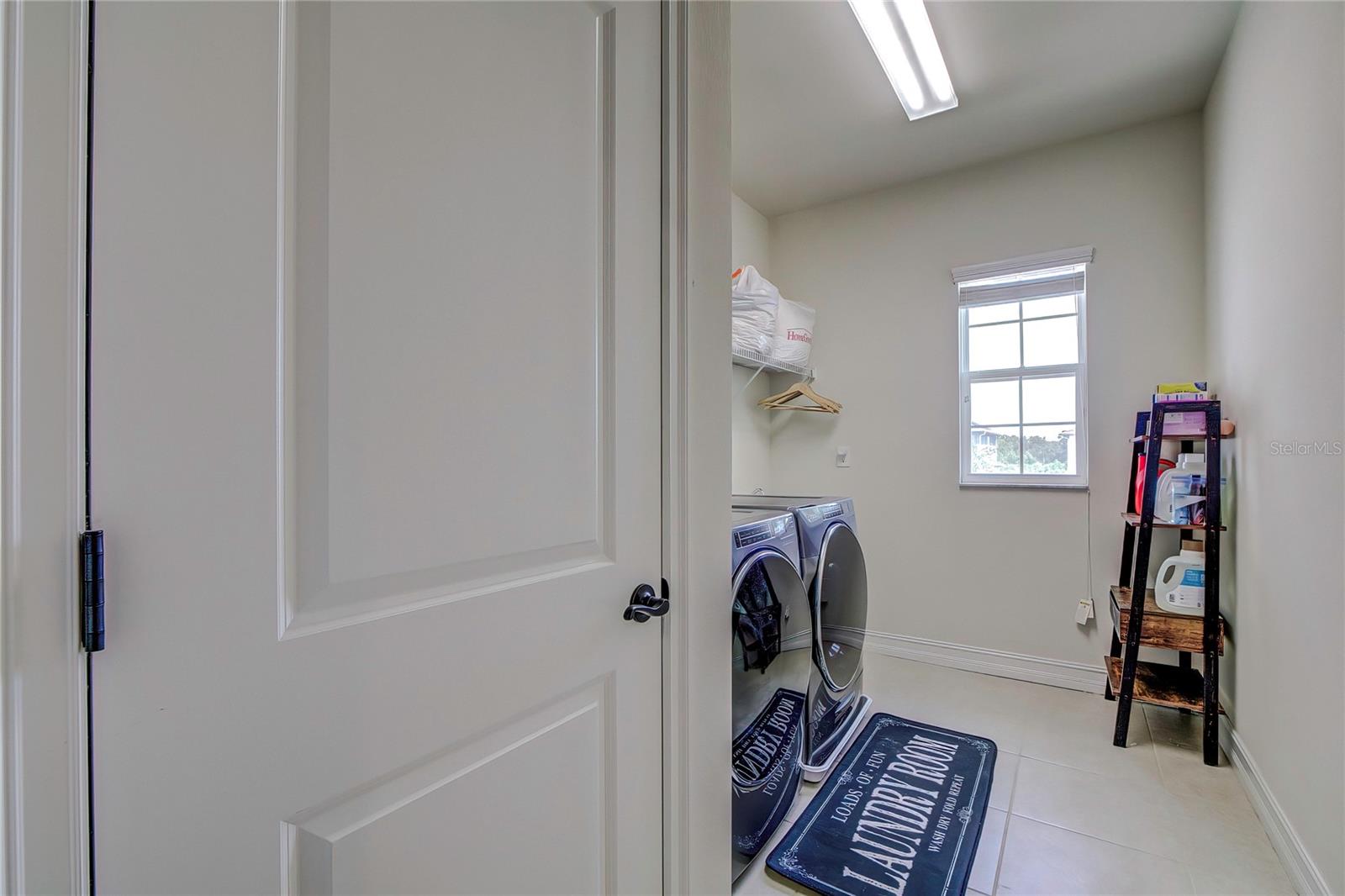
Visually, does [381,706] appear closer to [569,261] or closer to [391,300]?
[391,300]

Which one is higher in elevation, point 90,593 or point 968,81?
point 968,81

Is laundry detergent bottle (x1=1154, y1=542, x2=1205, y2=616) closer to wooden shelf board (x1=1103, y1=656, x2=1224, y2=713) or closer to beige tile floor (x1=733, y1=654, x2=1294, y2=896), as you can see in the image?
wooden shelf board (x1=1103, y1=656, x2=1224, y2=713)

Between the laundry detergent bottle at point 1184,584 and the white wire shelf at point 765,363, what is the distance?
6.19ft

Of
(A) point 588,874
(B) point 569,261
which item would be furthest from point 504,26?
(A) point 588,874

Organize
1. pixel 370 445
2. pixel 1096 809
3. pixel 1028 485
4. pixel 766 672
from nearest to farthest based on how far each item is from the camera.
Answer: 1. pixel 370 445
2. pixel 766 672
3. pixel 1096 809
4. pixel 1028 485

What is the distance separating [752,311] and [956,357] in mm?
1174

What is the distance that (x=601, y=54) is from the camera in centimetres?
93

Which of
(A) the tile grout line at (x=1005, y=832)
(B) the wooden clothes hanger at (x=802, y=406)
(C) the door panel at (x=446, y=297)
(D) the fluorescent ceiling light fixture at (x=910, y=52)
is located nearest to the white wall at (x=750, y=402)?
(B) the wooden clothes hanger at (x=802, y=406)

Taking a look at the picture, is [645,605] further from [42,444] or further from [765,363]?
[765,363]

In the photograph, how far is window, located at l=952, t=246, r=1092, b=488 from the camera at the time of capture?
9.54 feet

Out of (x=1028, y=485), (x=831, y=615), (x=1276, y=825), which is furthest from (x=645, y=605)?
(x=1028, y=485)

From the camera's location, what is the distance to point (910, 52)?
218 cm

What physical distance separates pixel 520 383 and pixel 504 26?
18.5 inches

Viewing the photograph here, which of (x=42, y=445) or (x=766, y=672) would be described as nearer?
(x=42, y=445)
